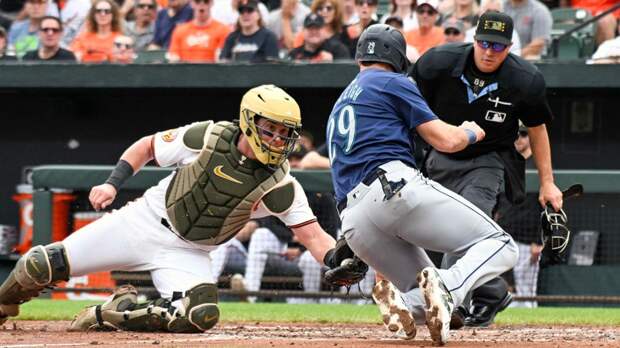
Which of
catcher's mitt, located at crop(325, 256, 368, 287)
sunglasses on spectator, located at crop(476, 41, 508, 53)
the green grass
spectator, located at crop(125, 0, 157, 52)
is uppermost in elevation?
spectator, located at crop(125, 0, 157, 52)

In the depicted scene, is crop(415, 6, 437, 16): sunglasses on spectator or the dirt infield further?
crop(415, 6, 437, 16): sunglasses on spectator

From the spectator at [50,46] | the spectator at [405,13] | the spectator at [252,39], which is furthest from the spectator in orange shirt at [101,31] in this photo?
the spectator at [405,13]

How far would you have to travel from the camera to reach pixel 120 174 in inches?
249

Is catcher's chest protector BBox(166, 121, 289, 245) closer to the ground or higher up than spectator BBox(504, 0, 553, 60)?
closer to the ground

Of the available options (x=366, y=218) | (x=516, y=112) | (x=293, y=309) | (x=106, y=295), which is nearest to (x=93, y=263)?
(x=366, y=218)

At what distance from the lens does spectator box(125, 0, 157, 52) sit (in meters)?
13.4

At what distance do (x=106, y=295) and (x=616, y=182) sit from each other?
14.7 ft

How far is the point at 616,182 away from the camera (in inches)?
408

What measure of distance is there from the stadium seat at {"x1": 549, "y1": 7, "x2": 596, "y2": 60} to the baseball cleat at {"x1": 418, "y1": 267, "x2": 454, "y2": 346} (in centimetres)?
718

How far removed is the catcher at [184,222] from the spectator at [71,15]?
7.15m

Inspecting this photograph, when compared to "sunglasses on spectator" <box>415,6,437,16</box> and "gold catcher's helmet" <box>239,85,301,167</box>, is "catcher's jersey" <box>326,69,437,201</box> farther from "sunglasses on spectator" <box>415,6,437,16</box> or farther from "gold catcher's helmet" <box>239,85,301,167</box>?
"sunglasses on spectator" <box>415,6,437,16</box>

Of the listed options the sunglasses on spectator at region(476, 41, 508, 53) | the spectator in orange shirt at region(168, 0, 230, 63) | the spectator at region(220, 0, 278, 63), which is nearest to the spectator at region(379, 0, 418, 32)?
the spectator at region(220, 0, 278, 63)

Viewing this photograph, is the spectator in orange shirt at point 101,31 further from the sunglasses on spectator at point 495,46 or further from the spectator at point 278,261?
the sunglasses on spectator at point 495,46

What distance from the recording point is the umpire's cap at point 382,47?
5.68 metres
